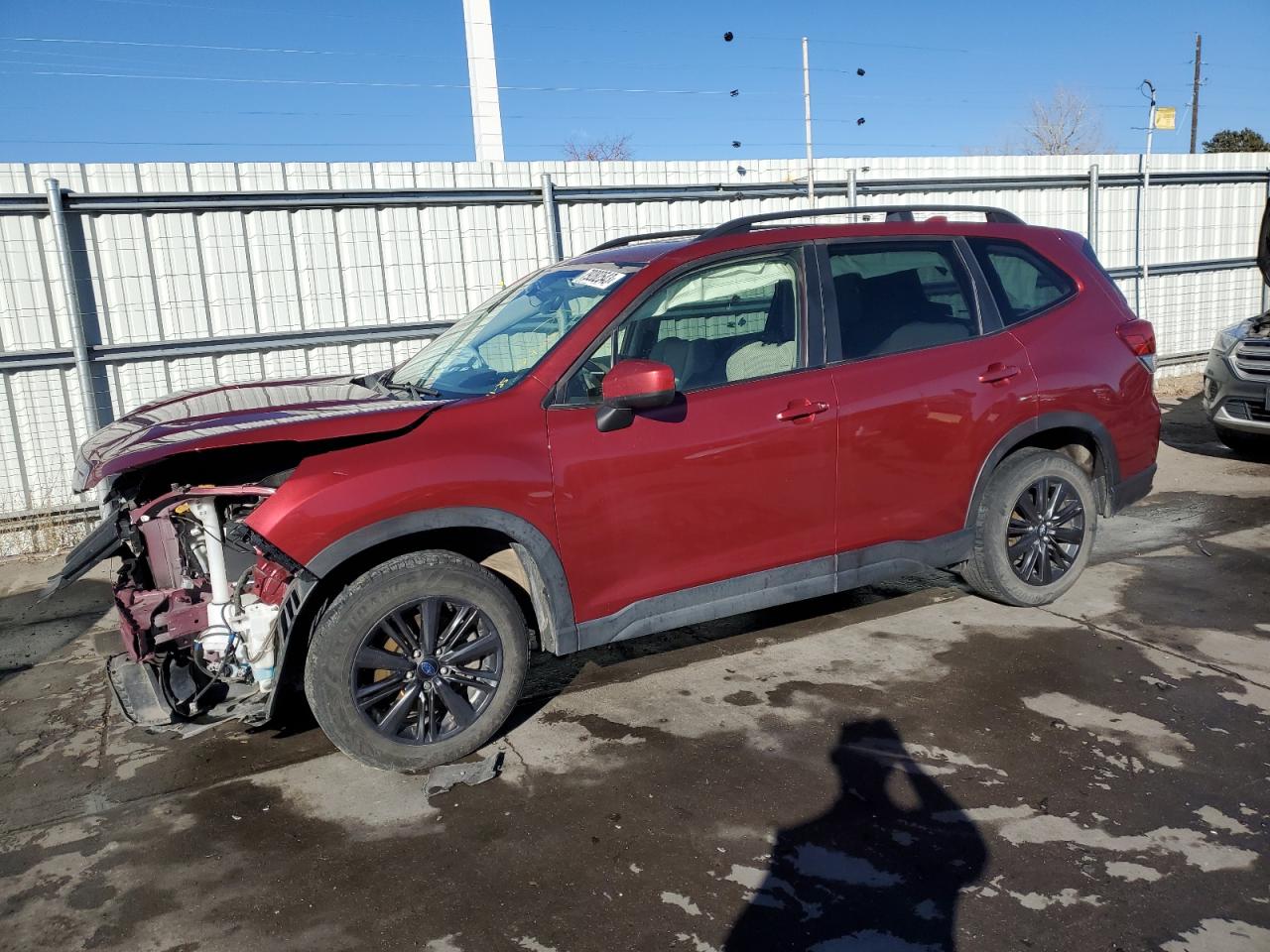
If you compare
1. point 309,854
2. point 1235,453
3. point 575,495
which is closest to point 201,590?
point 309,854

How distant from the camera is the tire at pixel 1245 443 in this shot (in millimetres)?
8469

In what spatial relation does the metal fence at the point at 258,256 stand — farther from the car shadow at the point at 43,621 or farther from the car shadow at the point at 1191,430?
the car shadow at the point at 1191,430

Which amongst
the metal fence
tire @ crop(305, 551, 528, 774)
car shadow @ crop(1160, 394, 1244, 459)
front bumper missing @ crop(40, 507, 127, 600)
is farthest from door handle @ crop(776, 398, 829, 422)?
car shadow @ crop(1160, 394, 1244, 459)

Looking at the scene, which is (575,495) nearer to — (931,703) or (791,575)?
(791,575)

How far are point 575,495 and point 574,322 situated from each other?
0.76 m

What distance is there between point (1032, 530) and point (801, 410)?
1.66 metres

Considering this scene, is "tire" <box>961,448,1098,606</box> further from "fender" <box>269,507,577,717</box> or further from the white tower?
the white tower

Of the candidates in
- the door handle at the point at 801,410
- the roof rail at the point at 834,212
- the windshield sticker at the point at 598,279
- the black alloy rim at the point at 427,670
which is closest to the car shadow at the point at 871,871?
the black alloy rim at the point at 427,670

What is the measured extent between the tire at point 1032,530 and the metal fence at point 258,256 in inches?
203

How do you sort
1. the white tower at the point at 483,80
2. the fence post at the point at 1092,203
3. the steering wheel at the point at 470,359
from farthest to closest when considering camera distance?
the fence post at the point at 1092,203 < the white tower at the point at 483,80 < the steering wheel at the point at 470,359

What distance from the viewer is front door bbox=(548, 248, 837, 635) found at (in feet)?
12.7

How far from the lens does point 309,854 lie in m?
3.31

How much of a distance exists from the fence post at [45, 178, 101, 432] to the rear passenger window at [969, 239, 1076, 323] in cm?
594

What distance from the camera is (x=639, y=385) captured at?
3.71 metres
